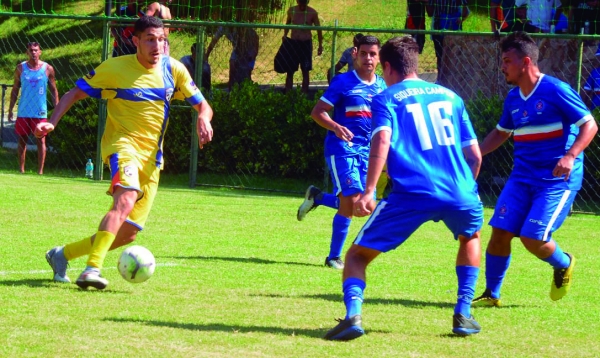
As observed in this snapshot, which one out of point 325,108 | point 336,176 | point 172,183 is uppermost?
point 325,108

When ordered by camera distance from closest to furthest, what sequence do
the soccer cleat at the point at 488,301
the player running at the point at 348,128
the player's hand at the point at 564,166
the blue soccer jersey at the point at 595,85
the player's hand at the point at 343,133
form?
the player's hand at the point at 564,166
the soccer cleat at the point at 488,301
the player's hand at the point at 343,133
the player running at the point at 348,128
the blue soccer jersey at the point at 595,85

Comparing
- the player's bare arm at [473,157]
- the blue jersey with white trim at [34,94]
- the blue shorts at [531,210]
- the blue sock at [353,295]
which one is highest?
the player's bare arm at [473,157]

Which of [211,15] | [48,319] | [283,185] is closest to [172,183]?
[283,185]

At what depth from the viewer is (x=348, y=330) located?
18.6 ft

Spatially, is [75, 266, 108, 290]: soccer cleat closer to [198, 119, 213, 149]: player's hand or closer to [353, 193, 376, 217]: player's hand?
[198, 119, 213, 149]: player's hand

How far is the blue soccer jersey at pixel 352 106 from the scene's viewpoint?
9.19 meters

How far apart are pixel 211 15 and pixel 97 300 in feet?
43.5

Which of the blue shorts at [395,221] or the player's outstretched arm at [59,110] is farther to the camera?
the player's outstretched arm at [59,110]

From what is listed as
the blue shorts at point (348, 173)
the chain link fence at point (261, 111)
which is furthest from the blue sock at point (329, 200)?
the chain link fence at point (261, 111)

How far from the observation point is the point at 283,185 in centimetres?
1592

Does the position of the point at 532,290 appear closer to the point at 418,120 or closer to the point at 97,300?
the point at 418,120

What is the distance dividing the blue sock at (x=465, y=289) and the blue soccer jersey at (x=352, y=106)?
3284mm

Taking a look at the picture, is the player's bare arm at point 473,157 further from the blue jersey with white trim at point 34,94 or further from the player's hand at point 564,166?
the blue jersey with white trim at point 34,94

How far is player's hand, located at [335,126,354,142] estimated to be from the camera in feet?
28.5
